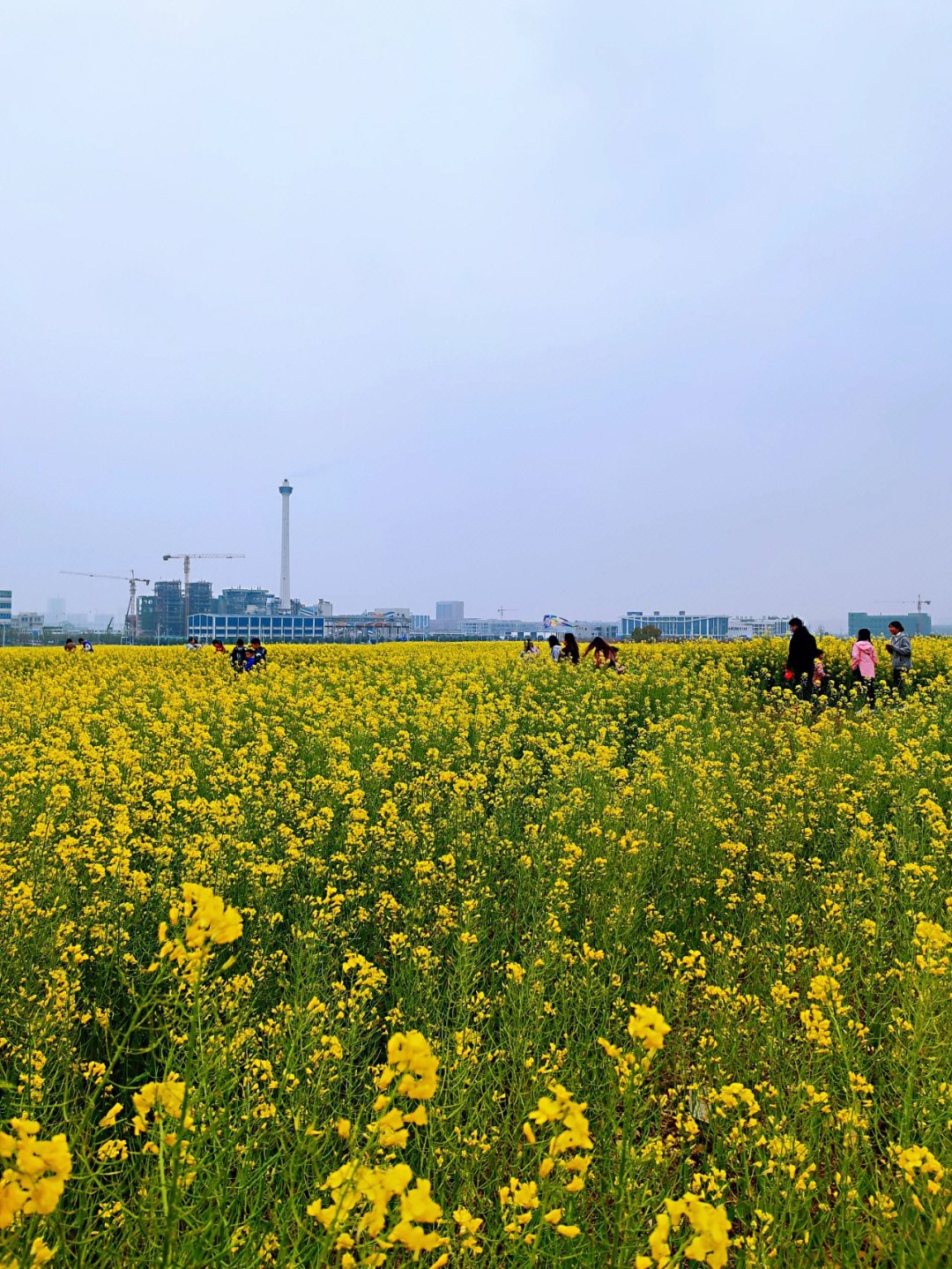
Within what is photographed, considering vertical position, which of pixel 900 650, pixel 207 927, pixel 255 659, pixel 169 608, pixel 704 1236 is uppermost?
pixel 169 608

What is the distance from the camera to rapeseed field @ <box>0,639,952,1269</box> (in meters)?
1.75

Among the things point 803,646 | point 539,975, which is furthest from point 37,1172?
point 803,646

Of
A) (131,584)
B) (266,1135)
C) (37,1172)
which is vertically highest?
(131,584)

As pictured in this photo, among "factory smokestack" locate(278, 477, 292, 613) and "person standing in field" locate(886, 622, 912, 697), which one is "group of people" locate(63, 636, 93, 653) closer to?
"person standing in field" locate(886, 622, 912, 697)

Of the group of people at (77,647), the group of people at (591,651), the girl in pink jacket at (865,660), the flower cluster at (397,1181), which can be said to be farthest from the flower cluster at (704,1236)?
the group of people at (77,647)

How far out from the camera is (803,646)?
13.1 metres

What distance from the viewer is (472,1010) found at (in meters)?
3.03

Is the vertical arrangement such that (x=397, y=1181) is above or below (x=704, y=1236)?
above

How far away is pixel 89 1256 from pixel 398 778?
4.88 meters

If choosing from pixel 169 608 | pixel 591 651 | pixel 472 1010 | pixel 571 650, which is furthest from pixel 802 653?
pixel 169 608

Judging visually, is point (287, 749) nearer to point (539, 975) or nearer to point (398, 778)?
point (398, 778)

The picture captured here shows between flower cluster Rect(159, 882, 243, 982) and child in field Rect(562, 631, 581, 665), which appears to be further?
child in field Rect(562, 631, 581, 665)

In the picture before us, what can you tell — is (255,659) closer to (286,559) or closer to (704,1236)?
(704,1236)

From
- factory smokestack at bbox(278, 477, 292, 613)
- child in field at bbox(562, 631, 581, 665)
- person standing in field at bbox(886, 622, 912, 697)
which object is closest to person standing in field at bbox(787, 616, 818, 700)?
person standing in field at bbox(886, 622, 912, 697)
